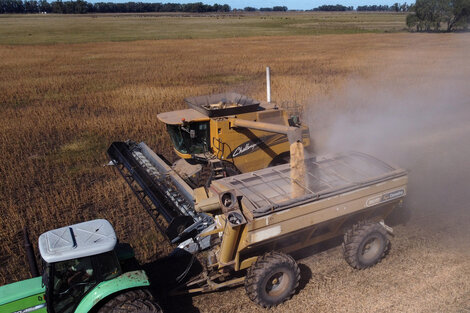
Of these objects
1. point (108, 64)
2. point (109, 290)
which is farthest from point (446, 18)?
point (109, 290)

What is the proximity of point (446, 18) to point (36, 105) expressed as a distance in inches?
1905

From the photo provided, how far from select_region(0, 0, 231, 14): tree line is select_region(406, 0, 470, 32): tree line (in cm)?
12596

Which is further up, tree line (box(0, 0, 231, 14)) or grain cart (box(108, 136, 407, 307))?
tree line (box(0, 0, 231, 14))

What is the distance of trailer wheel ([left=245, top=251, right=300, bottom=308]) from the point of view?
5.80m

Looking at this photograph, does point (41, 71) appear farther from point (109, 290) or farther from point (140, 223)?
point (109, 290)

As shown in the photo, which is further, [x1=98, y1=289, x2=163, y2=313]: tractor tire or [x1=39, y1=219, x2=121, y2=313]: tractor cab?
[x1=98, y1=289, x2=163, y2=313]: tractor tire

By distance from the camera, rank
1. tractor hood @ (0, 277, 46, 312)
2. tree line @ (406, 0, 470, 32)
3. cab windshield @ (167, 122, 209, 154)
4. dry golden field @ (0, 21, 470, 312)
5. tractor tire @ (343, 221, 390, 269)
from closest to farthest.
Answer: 1. tractor hood @ (0, 277, 46, 312)
2. dry golden field @ (0, 21, 470, 312)
3. tractor tire @ (343, 221, 390, 269)
4. cab windshield @ (167, 122, 209, 154)
5. tree line @ (406, 0, 470, 32)

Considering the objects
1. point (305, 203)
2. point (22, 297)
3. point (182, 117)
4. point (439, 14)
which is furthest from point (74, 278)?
point (439, 14)

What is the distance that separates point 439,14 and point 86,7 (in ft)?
454

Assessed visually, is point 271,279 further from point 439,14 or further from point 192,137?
point 439,14

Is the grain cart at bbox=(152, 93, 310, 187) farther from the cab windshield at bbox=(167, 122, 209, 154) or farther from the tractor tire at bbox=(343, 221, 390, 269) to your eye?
the tractor tire at bbox=(343, 221, 390, 269)

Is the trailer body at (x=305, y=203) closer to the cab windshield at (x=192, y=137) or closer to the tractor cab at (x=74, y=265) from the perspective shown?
the tractor cab at (x=74, y=265)

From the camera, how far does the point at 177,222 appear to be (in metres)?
6.71

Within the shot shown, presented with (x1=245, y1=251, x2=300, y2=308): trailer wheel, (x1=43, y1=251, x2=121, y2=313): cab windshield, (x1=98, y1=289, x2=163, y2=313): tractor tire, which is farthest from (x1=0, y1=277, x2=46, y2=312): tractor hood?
(x1=245, y1=251, x2=300, y2=308): trailer wheel
